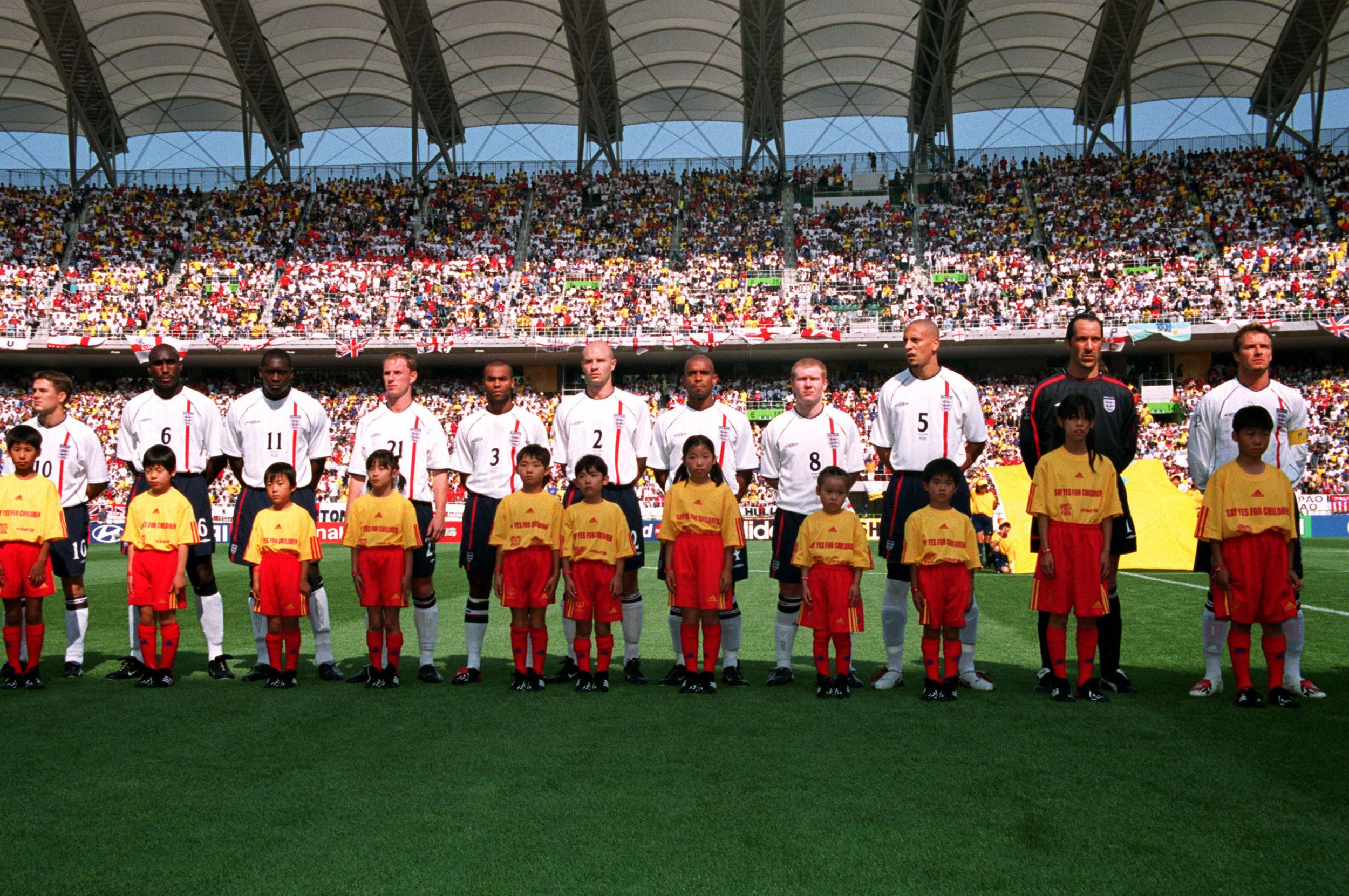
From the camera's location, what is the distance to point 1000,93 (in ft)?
123

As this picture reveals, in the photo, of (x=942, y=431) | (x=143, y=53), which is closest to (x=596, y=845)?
(x=942, y=431)

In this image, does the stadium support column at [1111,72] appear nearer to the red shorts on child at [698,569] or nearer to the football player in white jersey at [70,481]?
the red shorts on child at [698,569]

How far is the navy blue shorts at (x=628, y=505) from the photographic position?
645 cm

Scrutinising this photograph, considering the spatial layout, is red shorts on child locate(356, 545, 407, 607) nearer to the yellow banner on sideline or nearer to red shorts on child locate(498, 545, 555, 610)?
red shorts on child locate(498, 545, 555, 610)

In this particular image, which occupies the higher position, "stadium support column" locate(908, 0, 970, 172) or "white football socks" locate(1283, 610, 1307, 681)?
"stadium support column" locate(908, 0, 970, 172)

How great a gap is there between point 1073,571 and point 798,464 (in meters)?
1.70

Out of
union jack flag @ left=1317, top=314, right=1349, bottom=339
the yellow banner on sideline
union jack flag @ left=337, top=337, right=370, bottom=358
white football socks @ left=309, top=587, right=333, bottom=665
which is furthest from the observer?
union jack flag @ left=337, top=337, right=370, bottom=358

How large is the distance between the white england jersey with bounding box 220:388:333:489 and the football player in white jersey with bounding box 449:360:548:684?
3.00ft

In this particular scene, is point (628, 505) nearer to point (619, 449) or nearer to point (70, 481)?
point (619, 449)

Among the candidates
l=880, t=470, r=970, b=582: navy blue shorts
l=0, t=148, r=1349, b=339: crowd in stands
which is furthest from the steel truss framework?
l=880, t=470, r=970, b=582: navy blue shorts

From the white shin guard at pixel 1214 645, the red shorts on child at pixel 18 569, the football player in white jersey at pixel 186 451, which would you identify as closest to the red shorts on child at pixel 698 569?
the white shin guard at pixel 1214 645

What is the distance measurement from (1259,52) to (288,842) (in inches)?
1572

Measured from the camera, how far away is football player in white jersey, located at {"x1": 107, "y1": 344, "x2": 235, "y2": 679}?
6.75 m

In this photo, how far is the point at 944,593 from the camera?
19.2 feet
